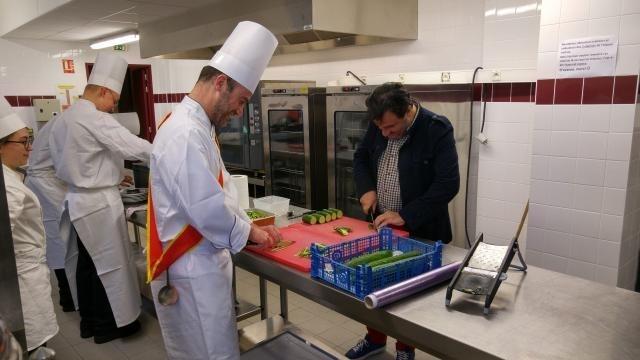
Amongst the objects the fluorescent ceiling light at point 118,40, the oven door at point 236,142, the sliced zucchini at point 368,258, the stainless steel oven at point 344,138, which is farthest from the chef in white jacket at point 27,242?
the fluorescent ceiling light at point 118,40

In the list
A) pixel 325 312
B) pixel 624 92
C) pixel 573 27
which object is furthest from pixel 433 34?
pixel 325 312

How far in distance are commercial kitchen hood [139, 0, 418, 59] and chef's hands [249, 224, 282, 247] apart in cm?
151

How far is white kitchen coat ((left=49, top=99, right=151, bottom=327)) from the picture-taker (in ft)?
9.33

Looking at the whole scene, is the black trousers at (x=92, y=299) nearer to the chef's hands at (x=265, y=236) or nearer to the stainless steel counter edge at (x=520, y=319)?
the chef's hands at (x=265, y=236)

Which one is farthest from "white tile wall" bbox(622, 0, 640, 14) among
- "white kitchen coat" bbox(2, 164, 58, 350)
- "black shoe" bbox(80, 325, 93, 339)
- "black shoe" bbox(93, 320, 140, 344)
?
"black shoe" bbox(80, 325, 93, 339)

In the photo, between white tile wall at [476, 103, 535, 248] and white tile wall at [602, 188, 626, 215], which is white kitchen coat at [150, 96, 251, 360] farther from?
white tile wall at [476, 103, 535, 248]

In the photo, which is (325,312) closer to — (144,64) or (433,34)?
(433,34)

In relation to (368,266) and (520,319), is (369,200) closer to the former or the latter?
(368,266)

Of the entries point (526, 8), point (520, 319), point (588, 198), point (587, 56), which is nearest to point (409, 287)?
point (520, 319)

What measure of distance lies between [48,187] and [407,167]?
9.07 feet

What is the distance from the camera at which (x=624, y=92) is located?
246 centimetres

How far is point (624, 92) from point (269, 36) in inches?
76.3

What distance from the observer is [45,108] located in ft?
19.5

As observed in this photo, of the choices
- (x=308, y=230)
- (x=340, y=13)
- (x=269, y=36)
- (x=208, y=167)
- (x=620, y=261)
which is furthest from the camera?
(x=340, y=13)
